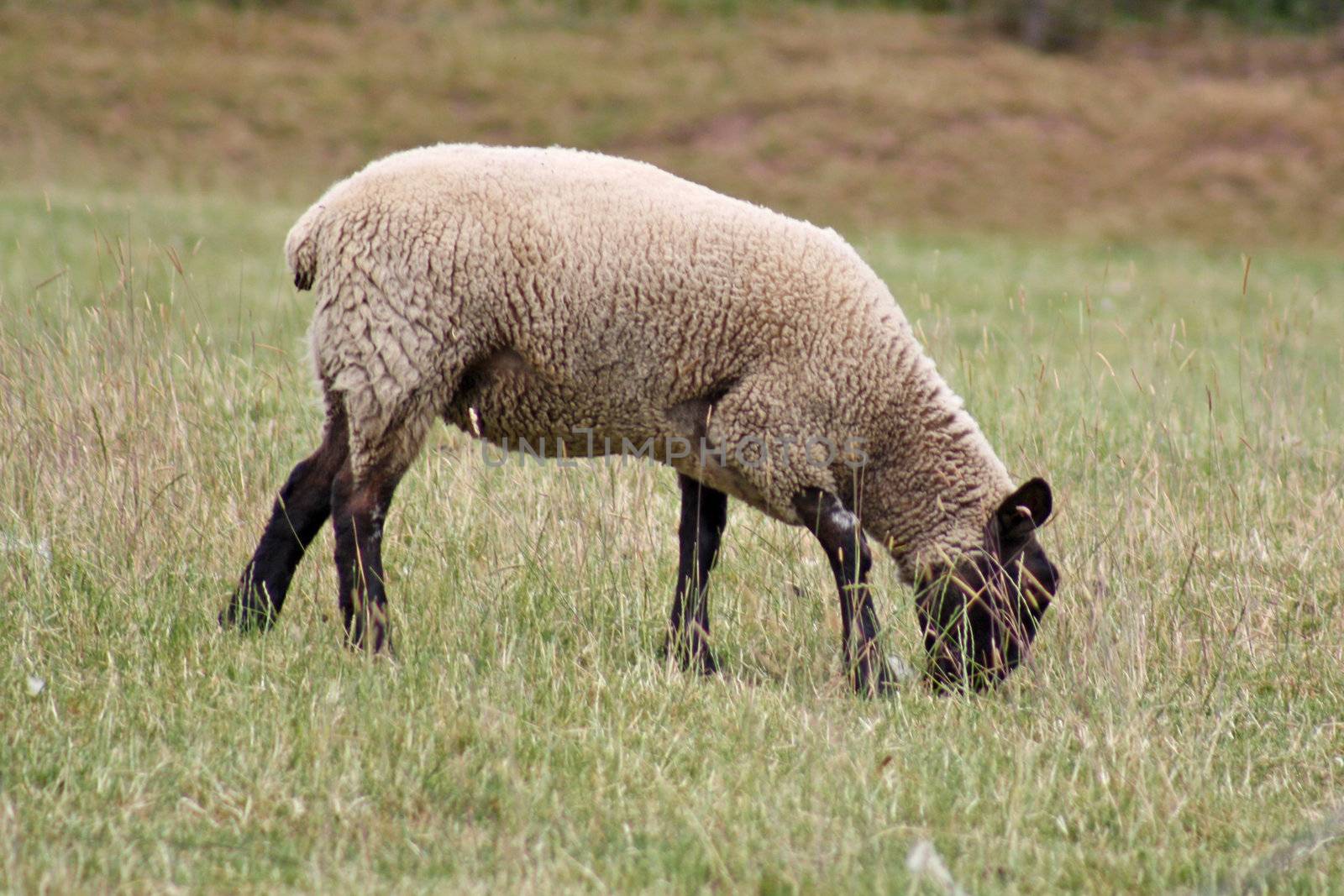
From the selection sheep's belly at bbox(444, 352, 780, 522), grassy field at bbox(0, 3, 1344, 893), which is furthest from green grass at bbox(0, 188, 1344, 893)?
sheep's belly at bbox(444, 352, 780, 522)

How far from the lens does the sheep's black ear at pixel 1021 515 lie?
432 cm

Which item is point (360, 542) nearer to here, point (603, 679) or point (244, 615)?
point (244, 615)

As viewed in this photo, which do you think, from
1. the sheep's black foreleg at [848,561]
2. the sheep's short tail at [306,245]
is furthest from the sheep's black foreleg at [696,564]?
the sheep's short tail at [306,245]

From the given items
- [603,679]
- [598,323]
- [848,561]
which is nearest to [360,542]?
[603,679]

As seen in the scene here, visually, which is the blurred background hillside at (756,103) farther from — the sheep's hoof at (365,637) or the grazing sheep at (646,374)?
Answer: the sheep's hoof at (365,637)

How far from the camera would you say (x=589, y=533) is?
4.96 m

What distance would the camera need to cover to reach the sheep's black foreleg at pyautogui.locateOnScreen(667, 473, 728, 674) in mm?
4465

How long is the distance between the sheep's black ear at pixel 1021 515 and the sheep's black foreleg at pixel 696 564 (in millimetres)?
933

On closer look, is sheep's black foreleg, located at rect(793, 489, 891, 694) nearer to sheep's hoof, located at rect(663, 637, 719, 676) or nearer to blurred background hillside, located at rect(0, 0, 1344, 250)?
sheep's hoof, located at rect(663, 637, 719, 676)

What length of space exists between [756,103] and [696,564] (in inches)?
1014

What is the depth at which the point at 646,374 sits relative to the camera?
427 centimetres

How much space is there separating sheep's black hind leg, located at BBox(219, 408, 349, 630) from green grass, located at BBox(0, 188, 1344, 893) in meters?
0.16

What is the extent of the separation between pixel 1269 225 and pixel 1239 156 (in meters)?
3.53

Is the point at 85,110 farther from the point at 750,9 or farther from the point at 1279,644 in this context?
the point at 1279,644
